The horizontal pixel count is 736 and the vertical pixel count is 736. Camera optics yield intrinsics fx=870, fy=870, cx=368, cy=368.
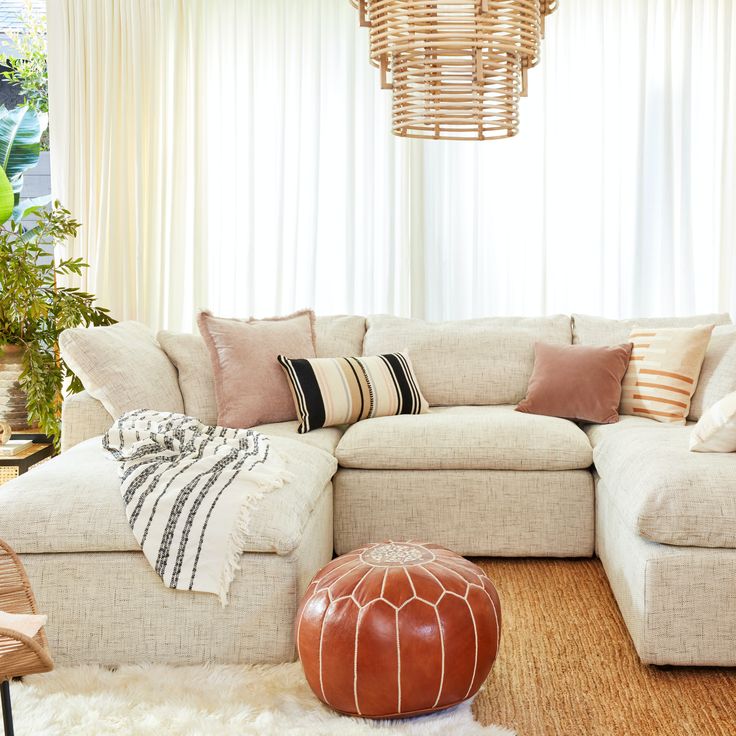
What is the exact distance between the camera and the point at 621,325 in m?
3.75

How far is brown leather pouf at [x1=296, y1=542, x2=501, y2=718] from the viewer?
1.94m

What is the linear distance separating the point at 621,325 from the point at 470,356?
67 cm

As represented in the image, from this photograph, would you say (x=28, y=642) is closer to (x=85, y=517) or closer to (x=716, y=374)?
(x=85, y=517)

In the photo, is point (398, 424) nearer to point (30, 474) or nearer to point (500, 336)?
point (500, 336)

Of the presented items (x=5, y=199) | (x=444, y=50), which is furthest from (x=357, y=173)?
(x=444, y=50)

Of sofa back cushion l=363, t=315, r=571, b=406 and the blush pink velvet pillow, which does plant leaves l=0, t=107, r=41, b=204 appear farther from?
sofa back cushion l=363, t=315, r=571, b=406

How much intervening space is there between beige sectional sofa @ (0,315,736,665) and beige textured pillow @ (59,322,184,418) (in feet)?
0.42

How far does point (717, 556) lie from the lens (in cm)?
226

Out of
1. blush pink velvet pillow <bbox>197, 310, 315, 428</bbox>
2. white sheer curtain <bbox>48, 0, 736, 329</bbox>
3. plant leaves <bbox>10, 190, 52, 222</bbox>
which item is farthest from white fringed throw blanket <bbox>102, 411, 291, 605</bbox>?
plant leaves <bbox>10, 190, 52, 222</bbox>

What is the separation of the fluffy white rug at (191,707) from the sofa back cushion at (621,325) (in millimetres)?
2032

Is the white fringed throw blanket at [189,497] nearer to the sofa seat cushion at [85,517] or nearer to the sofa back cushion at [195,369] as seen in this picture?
the sofa seat cushion at [85,517]

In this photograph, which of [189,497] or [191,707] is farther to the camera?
[189,497]

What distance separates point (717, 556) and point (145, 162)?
11.8ft

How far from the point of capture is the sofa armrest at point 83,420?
3.18 meters
